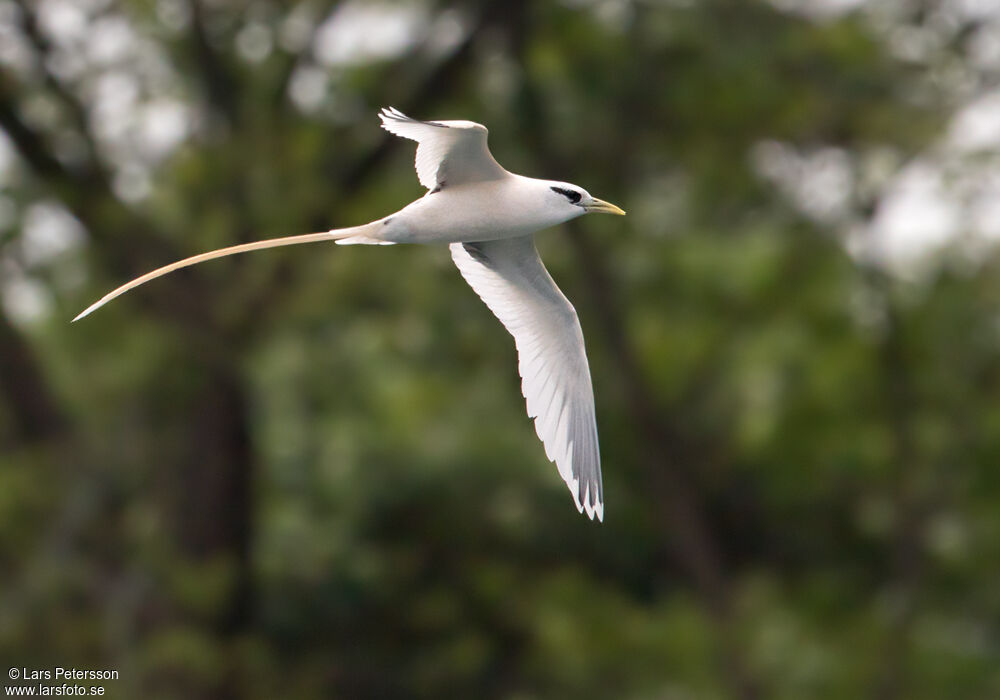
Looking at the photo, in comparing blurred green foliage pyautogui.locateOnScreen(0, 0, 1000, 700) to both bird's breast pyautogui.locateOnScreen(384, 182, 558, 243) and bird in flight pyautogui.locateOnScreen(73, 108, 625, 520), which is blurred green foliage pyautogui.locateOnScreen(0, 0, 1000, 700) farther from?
bird's breast pyautogui.locateOnScreen(384, 182, 558, 243)

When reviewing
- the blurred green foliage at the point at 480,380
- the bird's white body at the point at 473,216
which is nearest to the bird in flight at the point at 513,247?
the bird's white body at the point at 473,216

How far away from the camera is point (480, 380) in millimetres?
13266

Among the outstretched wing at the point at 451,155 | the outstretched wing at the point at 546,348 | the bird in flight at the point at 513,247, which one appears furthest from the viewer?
the outstretched wing at the point at 546,348

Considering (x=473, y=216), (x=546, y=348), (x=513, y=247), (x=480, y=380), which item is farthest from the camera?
(x=480, y=380)

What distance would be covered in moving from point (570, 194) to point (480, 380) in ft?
26.5

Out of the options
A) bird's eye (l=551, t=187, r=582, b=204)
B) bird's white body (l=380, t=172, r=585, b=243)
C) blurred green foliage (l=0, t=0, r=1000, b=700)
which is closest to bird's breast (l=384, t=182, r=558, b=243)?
bird's white body (l=380, t=172, r=585, b=243)

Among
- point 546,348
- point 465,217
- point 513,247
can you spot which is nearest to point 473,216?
point 465,217

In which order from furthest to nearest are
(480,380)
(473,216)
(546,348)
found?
(480,380) < (546,348) < (473,216)

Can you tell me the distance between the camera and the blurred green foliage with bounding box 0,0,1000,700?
1202 centimetres

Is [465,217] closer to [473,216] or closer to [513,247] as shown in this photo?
[473,216]

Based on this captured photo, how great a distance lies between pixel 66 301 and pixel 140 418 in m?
1.32

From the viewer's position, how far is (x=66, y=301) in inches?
480

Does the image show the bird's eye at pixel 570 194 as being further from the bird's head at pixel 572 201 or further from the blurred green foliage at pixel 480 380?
the blurred green foliage at pixel 480 380

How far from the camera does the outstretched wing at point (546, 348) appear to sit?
6.06 metres
